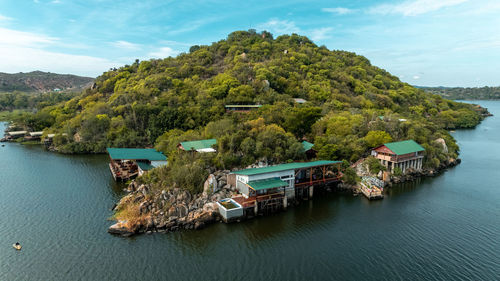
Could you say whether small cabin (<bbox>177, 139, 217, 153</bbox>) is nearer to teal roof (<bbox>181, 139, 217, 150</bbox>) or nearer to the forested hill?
teal roof (<bbox>181, 139, 217, 150</bbox>)

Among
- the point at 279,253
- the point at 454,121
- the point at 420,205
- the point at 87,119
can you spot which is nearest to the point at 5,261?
the point at 279,253

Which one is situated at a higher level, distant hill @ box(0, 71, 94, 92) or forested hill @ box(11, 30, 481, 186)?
distant hill @ box(0, 71, 94, 92)

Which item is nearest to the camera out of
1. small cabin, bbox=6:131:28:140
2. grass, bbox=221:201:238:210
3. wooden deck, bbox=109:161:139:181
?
grass, bbox=221:201:238:210

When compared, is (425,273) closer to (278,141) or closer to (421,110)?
(278,141)

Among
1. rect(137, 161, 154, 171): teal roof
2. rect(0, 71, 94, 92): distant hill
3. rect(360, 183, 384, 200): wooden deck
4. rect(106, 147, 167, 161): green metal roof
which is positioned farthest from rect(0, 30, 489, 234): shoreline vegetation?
rect(0, 71, 94, 92): distant hill

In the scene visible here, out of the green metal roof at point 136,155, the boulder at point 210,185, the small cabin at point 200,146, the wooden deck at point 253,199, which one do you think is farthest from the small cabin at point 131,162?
the wooden deck at point 253,199

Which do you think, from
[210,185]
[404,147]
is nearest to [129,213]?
[210,185]

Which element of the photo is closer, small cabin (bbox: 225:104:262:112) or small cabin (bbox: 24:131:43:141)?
small cabin (bbox: 225:104:262:112)
